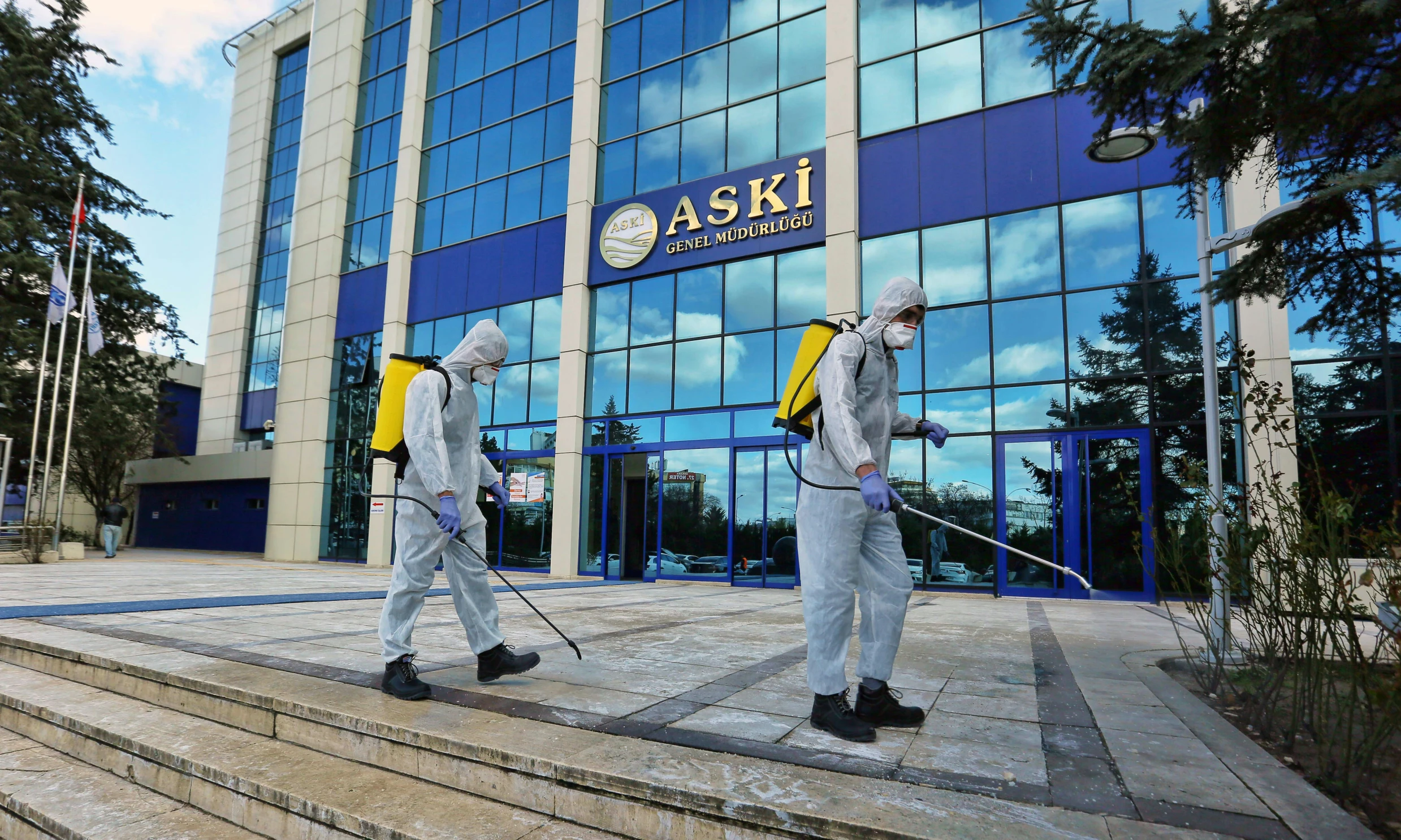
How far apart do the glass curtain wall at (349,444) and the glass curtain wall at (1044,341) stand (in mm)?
14088

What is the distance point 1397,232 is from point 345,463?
22.3m

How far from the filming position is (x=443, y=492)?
366cm

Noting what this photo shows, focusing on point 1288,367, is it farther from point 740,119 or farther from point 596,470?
point 596,470

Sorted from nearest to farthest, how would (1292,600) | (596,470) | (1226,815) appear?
(1226,815)
(1292,600)
(596,470)

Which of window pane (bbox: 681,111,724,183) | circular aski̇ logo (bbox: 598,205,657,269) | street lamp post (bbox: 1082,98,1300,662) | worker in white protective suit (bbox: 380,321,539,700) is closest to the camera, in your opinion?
worker in white protective suit (bbox: 380,321,539,700)

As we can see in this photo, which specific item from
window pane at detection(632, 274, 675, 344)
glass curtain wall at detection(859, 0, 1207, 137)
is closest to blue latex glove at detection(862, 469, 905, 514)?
glass curtain wall at detection(859, 0, 1207, 137)

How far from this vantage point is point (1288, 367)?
10305 mm

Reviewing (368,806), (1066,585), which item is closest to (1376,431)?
(1066,585)

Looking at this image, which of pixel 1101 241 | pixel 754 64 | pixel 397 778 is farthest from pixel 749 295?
pixel 397 778

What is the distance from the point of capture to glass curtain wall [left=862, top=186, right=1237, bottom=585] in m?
11.1

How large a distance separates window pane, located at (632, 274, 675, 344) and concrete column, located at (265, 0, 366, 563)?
34.7ft

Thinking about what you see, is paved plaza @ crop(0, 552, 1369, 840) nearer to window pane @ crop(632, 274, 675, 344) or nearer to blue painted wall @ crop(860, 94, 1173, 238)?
blue painted wall @ crop(860, 94, 1173, 238)

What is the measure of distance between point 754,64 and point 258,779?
601 inches

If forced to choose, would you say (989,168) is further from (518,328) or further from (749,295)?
(518,328)
